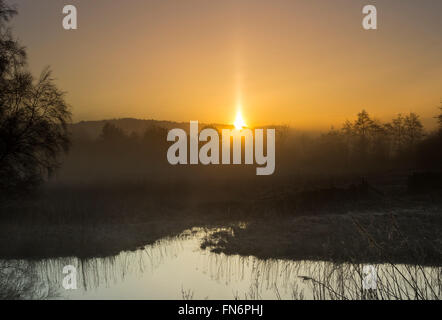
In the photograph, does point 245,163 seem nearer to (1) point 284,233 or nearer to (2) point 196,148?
(2) point 196,148

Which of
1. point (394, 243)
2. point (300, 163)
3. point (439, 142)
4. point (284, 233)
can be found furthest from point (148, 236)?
point (300, 163)

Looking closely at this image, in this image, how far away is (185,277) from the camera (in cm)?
1638

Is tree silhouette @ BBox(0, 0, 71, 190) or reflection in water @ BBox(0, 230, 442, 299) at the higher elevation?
tree silhouette @ BBox(0, 0, 71, 190)

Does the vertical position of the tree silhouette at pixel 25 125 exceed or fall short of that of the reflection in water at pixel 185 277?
it exceeds it

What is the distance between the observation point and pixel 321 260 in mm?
18406

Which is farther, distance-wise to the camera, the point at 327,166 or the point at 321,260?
the point at 327,166

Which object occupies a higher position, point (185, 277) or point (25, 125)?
point (25, 125)

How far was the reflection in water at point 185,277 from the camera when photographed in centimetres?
1352

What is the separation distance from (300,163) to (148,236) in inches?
2726

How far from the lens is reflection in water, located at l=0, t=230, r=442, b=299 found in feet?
44.3
